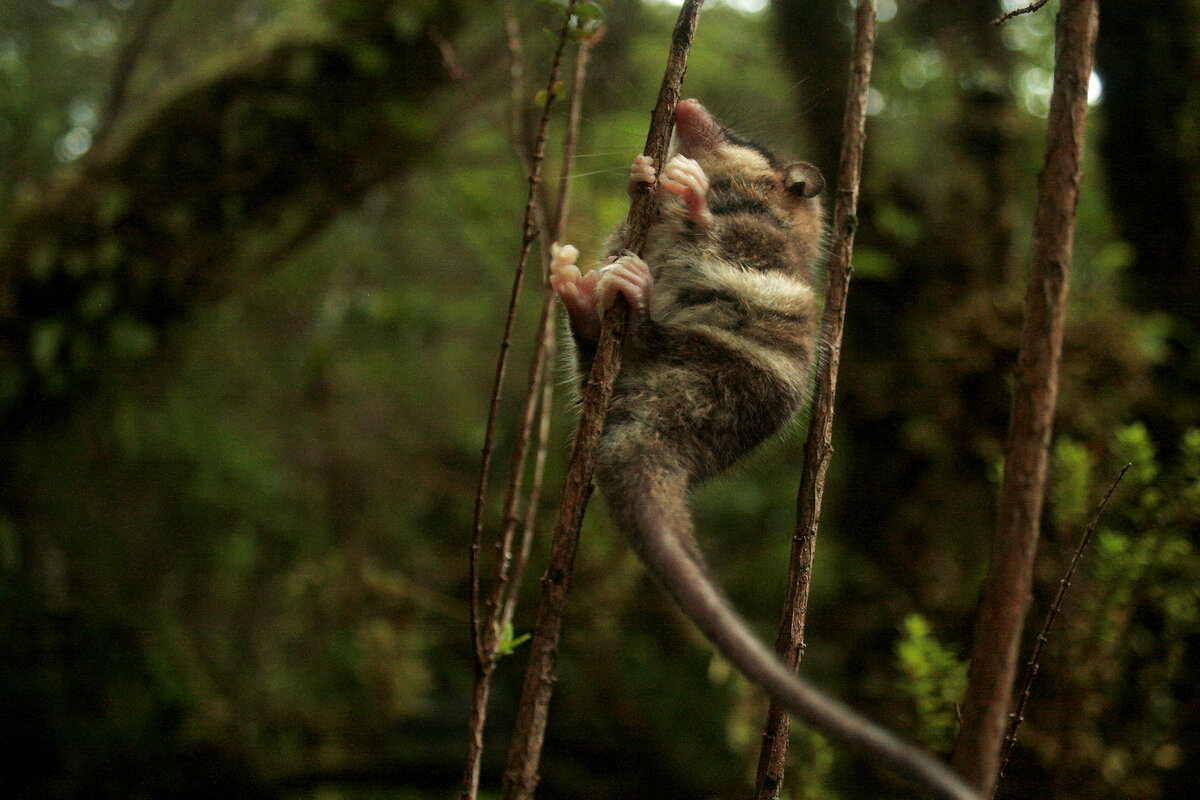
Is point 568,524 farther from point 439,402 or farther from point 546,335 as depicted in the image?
point 439,402

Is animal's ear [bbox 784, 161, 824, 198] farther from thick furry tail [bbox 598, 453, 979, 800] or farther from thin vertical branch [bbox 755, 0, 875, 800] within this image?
thick furry tail [bbox 598, 453, 979, 800]

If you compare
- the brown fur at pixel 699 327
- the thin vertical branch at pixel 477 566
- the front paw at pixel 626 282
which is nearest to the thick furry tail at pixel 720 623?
the brown fur at pixel 699 327

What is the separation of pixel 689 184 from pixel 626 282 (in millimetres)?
422

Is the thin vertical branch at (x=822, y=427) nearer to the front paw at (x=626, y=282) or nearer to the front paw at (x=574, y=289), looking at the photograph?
the front paw at (x=626, y=282)

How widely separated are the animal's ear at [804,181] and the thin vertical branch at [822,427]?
60 cm

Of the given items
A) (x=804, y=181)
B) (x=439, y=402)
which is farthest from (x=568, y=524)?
(x=439, y=402)

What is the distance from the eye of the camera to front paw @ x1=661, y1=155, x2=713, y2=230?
6.43ft

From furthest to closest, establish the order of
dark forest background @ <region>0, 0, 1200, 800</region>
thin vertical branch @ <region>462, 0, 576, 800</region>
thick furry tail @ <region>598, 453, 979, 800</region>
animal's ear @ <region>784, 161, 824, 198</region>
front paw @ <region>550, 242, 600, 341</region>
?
dark forest background @ <region>0, 0, 1200, 800</region> < animal's ear @ <region>784, 161, 824, 198</region> < front paw @ <region>550, 242, 600, 341</region> < thin vertical branch @ <region>462, 0, 576, 800</region> < thick furry tail @ <region>598, 453, 979, 800</region>

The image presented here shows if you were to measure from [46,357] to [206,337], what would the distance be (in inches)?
65.3

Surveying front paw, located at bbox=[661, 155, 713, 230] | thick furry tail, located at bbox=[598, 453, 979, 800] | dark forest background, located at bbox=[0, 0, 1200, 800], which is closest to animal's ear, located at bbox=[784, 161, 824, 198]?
front paw, located at bbox=[661, 155, 713, 230]

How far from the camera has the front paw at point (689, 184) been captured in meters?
1.96

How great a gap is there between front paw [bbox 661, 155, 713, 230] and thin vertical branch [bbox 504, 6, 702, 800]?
0.39 meters

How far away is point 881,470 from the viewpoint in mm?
4672

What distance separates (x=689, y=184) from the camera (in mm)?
1980
